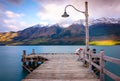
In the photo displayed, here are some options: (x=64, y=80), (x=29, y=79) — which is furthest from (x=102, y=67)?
(x=29, y=79)

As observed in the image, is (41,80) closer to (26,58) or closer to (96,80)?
(96,80)

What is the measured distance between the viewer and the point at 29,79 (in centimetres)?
929

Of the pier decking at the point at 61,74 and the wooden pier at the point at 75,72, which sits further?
the pier decking at the point at 61,74

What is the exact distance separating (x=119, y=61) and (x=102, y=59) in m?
2.22

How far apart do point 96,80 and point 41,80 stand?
8.23 feet

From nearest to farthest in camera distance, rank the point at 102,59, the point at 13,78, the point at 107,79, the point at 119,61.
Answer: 1. the point at 119,61
2. the point at 102,59
3. the point at 107,79
4. the point at 13,78

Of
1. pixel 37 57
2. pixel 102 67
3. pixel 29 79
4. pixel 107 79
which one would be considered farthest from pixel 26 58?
pixel 102 67

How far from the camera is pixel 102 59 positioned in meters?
8.41

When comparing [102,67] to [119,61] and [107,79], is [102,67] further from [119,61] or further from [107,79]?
[107,79]

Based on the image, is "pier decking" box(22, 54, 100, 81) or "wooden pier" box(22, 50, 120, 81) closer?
"wooden pier" box(22, 50, 120, 81)

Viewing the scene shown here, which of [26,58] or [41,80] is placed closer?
[41,80]

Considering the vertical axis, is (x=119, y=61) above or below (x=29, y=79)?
above

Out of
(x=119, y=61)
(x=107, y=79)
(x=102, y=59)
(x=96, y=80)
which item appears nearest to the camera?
(x=119, y=61)

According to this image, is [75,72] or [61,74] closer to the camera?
[61,74]
